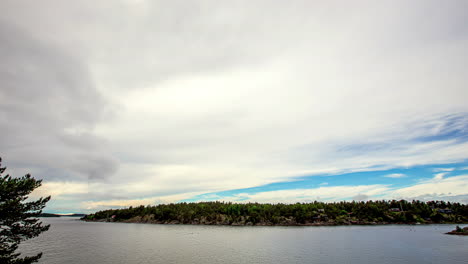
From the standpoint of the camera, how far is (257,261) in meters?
58.7

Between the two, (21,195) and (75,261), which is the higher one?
(21,195)

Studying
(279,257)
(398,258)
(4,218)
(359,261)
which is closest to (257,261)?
(279,257)

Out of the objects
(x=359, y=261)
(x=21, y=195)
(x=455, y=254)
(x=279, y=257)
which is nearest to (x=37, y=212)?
(x=21, y=195)

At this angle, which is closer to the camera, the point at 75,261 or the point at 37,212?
the point at 37,212

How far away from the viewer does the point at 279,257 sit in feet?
209

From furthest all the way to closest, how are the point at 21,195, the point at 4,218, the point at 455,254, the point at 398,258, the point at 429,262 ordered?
the point at 455,254, the point at 398,258, the point at 429,262, the point at 21,195, the point at 4,218

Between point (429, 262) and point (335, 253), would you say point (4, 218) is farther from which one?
point (429, 262)

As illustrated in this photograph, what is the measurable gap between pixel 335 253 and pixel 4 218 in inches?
2928

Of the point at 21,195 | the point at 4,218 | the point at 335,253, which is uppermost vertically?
the point at 21,195

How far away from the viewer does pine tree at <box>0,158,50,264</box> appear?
96.2 feet

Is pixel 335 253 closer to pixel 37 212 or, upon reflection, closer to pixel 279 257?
pixel 279 257

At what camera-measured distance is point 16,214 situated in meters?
30.1

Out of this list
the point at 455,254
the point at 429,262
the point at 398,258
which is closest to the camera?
the point at 429,262

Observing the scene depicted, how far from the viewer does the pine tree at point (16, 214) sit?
29.3m
